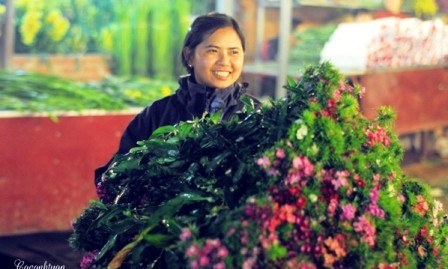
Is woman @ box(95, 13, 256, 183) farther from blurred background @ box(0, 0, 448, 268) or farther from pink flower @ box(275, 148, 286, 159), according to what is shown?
pink flower @ box(275, 148, 286, 159)

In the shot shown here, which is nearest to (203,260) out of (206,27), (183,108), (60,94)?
(183,108)

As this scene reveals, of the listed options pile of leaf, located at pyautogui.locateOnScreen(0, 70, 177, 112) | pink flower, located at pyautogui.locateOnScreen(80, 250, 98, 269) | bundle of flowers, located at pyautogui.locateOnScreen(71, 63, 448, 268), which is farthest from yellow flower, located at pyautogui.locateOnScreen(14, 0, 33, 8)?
pink flower, located at pyautogui.locateOnScreen(80, 250, 98, 269)

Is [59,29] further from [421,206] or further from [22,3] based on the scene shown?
[421,206]

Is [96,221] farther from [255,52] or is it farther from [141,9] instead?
[255,52]

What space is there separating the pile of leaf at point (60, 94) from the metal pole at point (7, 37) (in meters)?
0.39

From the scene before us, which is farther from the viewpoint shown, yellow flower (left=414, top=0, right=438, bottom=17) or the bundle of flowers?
yellow flower (left=414, top=0, right=438, bottom=17)

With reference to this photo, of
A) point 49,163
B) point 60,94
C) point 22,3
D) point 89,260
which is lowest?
point 49,163

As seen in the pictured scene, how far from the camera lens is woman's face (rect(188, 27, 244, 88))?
11.2 ft

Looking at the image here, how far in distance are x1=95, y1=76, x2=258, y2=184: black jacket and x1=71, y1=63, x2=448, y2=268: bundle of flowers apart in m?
0.92

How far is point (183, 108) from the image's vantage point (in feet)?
11.4

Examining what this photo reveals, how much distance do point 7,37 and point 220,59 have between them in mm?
3378

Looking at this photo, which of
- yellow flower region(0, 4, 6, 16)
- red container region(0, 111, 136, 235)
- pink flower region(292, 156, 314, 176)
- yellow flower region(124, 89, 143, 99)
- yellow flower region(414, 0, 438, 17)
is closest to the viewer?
pink flower region(292, 156, 314, 176)

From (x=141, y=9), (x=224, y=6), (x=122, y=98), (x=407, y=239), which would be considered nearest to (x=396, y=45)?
(x=224, y=6)

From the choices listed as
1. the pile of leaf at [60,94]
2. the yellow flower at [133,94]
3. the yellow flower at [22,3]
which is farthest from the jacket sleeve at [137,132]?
the yellow flower at [22,3]
